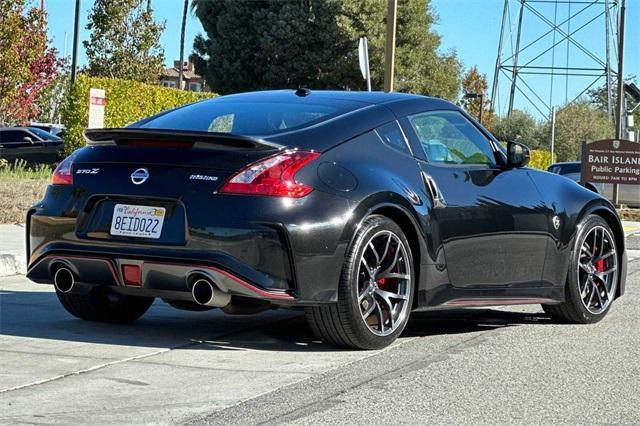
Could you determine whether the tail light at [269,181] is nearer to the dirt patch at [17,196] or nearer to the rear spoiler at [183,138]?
the rear spoiler at [183,138]

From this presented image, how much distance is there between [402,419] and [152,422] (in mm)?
1022

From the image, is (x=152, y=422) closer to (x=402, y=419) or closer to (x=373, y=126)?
(x=402, y=419)

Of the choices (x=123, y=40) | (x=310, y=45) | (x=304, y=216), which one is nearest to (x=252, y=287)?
(x=304, y=216)

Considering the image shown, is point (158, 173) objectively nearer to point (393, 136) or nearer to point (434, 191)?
point (393, 136)

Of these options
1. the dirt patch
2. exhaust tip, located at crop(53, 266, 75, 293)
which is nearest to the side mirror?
exhaust tip, located at crop(53, 266, 75, 293)

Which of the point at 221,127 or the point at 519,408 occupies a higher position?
the point at 221,127

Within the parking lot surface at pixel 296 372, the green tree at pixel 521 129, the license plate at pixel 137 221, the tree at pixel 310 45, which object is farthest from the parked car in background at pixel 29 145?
the green tree at pixel 521 129

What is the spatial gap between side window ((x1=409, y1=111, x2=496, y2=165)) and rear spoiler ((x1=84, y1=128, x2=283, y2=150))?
1.24 m

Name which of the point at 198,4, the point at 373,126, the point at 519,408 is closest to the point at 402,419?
the point at 519,408

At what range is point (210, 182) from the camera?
20.1 ft

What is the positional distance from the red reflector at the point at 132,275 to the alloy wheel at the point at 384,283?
45.6 inches

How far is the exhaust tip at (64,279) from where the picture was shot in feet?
21.4

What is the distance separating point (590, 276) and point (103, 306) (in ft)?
10.5

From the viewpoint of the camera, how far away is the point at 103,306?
728 centimetres
